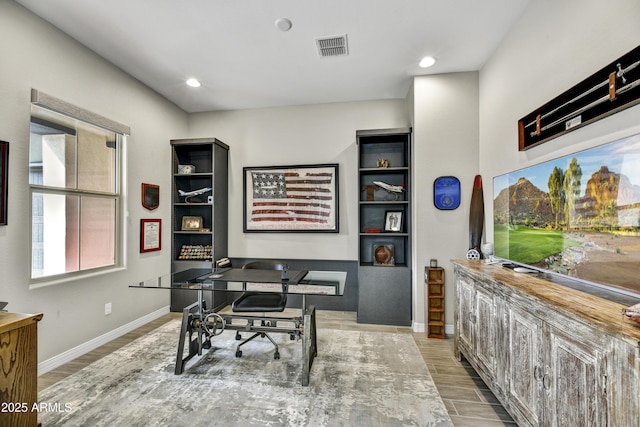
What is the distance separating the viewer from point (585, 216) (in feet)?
5.40

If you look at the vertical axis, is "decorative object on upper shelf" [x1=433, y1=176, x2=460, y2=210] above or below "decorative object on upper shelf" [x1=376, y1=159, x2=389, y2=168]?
below

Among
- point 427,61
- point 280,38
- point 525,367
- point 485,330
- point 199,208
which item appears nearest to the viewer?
point 525,367

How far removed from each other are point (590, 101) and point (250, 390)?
2957mm

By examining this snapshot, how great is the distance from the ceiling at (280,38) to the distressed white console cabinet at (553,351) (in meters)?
2.16

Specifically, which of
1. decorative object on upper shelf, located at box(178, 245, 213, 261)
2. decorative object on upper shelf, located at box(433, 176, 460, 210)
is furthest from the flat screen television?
decorative object on upper shelf, located at box(178, 245, 213, 261)

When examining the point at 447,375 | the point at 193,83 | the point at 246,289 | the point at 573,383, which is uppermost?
the point at 193,83

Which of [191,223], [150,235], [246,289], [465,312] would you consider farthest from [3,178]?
[465,312]

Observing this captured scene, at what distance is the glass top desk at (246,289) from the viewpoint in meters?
2.33

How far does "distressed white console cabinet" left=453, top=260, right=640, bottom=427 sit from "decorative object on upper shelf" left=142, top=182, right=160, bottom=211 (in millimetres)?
3734

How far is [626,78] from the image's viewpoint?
143 cm

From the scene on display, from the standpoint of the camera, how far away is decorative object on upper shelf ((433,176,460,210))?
3.33 m

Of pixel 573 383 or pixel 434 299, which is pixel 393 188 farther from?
pixel 573 383

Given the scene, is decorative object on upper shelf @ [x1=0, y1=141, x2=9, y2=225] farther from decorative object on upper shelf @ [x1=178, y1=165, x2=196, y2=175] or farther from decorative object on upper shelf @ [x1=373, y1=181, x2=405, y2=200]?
decorative object on upper shelf @ [x1=373, y1=181, x2=405, y2=200]

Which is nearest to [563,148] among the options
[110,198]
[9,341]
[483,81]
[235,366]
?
[483,81]
